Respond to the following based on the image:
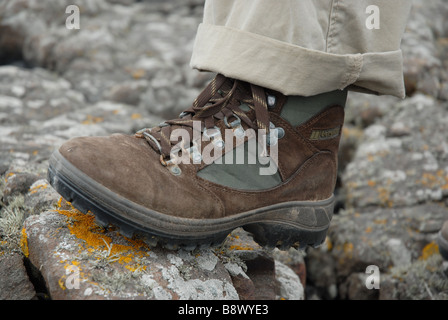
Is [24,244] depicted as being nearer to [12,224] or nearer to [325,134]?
[12,224]

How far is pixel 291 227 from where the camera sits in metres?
1.75

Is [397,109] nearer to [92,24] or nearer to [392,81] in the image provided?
[392,81]

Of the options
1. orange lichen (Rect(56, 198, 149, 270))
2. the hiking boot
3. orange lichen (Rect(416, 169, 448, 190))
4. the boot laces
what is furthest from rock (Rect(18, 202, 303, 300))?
orange lichen (Rect(416, 169, 448, 190))

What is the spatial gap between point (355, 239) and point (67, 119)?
2.43 metres

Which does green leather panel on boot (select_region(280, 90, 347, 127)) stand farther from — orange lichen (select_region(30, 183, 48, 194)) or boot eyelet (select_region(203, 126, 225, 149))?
orange lichen (select_region(30, 183, 48, 194))

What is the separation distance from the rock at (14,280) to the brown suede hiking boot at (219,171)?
1.24 feet

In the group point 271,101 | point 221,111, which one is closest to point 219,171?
point 221,111

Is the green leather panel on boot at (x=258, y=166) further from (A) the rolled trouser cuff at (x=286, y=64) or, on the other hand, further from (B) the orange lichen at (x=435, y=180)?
(B) the orange lichen at (x=435, y=180)

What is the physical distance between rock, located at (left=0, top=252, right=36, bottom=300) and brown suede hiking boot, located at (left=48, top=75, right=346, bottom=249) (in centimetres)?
38

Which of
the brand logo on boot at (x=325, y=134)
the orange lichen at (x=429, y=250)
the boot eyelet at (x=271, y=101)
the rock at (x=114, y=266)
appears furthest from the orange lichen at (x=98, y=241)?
the orange lichen at (x=429, y=250)

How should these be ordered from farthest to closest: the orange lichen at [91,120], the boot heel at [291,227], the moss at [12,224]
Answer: the orange lichen at [91,120]
the boot heel at [291,227]
the moss at [12,224]

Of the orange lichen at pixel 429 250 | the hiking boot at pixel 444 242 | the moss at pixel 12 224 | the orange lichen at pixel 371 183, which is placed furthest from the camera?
the orange lichen at pixel 371 183

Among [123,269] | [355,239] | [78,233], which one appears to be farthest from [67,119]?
[355,239]

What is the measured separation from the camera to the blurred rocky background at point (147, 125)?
147 centimetres
